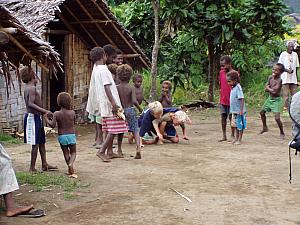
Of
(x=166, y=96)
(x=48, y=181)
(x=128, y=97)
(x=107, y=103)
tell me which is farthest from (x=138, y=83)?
(x=48, y=181)

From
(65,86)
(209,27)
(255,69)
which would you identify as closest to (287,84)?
(209,27)

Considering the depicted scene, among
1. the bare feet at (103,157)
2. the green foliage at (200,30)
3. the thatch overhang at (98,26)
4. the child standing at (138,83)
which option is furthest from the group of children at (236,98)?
the green foliage at (200,30)

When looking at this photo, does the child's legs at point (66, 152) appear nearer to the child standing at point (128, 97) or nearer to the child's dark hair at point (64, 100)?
the child's dark hair at point (64, 100)

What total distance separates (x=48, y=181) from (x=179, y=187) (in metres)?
1.55

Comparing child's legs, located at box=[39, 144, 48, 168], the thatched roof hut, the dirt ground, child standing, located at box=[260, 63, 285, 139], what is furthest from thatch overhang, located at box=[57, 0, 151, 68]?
child's legs, located at box=[39, 144, 48, 168]

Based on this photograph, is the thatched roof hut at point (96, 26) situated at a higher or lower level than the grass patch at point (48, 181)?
higher

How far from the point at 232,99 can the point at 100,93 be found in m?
2.51

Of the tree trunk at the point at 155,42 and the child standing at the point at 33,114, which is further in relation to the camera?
the tree trunk at the point at 155,42

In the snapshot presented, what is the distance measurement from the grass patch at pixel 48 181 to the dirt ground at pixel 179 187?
0.39 feet

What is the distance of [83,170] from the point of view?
273 inches

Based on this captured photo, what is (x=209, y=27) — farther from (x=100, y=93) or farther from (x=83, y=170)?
(x=83, y=170)

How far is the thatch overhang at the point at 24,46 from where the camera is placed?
474 cm

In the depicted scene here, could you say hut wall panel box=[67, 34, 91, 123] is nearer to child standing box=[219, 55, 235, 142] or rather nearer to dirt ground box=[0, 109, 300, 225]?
dirt ground box=[0, 109, 300, 225]

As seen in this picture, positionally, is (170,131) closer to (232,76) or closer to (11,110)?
(232,76)
